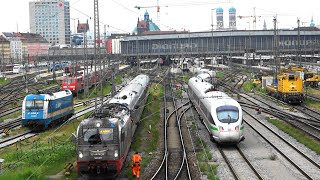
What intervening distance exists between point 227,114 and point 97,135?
946 centimetres

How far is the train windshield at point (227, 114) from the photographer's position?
84.5 ft

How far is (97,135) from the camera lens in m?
19.1

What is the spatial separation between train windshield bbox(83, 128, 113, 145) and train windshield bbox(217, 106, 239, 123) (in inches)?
343

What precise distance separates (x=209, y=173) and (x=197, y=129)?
12.4 m

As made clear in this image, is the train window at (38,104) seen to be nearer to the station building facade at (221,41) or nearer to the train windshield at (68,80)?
the train windshield at (68,80)

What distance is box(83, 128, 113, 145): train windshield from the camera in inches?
750

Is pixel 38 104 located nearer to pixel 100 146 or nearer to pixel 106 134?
pixel 106 134

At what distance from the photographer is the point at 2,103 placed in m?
51.2

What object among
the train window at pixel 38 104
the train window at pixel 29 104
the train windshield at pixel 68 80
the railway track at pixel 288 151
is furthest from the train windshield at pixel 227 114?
the train windshield at pixel 68 80

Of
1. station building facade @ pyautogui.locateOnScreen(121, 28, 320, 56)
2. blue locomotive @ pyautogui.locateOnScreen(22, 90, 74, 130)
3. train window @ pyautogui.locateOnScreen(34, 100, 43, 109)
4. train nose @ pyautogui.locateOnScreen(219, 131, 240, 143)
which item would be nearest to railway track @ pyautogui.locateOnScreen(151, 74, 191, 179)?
train nose @ pyautogui.locateOnScreen(219, 131, 240, 143)

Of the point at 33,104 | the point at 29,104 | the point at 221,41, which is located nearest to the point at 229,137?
the point at 33,104

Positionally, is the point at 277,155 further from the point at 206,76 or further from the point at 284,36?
the point at 284,36

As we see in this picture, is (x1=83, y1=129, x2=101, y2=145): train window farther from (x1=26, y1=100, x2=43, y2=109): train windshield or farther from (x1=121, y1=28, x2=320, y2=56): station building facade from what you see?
(x1=121, y1=28, x2=320, y2=56): station building facade

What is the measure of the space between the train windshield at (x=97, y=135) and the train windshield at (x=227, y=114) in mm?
8719
